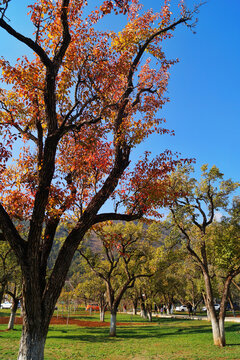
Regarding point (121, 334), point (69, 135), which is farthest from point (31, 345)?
point (121, 334)

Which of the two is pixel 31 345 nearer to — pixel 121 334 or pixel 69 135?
pixel 69 135

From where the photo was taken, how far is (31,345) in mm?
5609

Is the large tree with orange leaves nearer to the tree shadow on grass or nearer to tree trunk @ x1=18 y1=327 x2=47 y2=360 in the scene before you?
tree trunk @ x1=18 y1=327 x2=47 y2=360

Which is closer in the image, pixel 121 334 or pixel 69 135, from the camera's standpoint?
pixel 69 135

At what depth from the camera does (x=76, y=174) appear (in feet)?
29.8

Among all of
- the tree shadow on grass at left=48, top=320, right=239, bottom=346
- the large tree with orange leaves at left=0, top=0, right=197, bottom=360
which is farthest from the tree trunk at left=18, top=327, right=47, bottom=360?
the tree shadow on grass at left=48, top=320, right=239, bottom=346

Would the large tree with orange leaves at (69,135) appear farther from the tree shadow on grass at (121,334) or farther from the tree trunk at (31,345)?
the tree shadow on grass at (121,334)

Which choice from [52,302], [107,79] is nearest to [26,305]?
[52,302]

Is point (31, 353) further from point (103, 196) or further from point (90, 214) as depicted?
point (103, 196)

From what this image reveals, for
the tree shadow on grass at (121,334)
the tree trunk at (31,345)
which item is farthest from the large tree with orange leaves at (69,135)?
the tree shadow on grass at (121,334)

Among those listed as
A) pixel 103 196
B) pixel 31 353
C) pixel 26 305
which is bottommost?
pixel 31 353

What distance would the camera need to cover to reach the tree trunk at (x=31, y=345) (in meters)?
5.55

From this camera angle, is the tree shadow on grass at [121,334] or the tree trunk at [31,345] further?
the tree shadow on grass at [121,334]

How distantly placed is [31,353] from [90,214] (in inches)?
131
